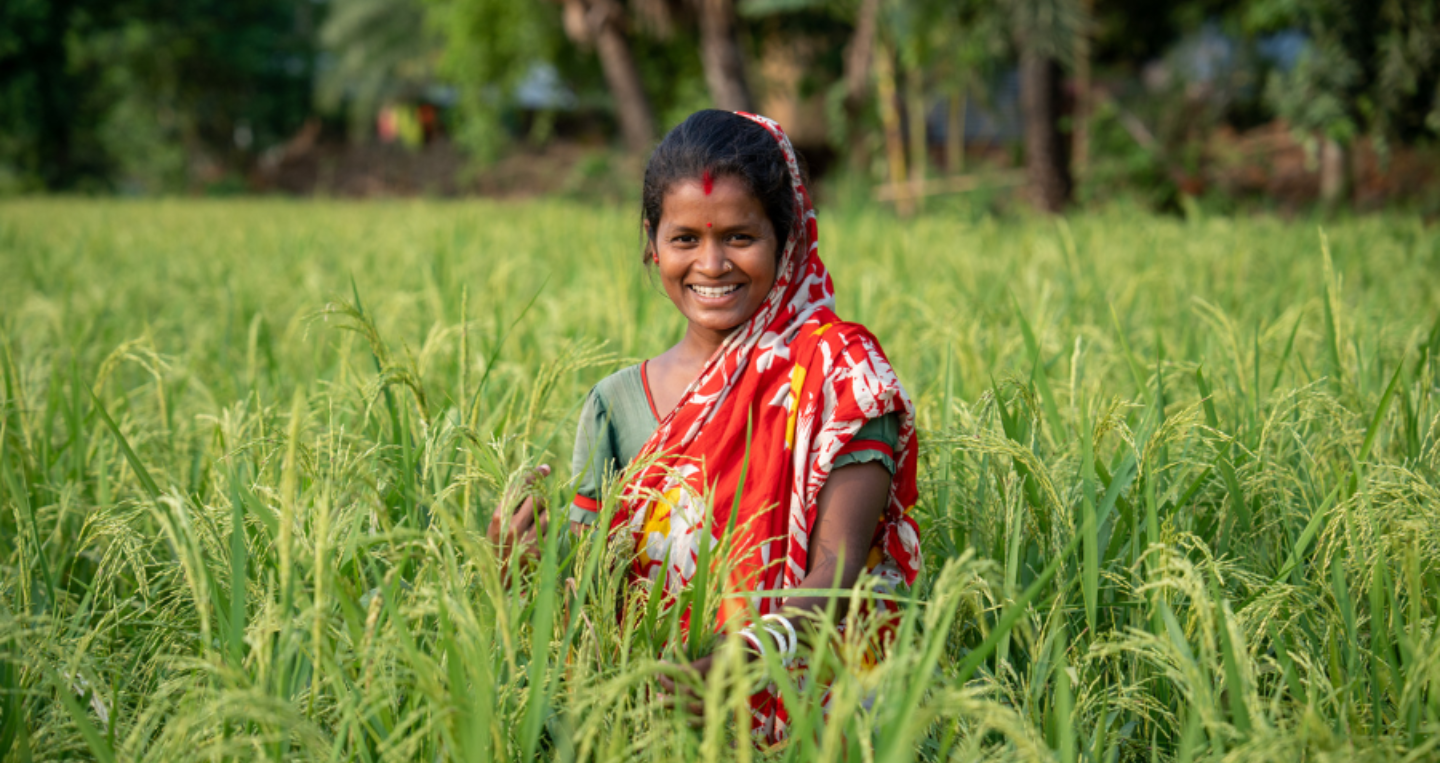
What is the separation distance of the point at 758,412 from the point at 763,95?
Answer: 14920 mm

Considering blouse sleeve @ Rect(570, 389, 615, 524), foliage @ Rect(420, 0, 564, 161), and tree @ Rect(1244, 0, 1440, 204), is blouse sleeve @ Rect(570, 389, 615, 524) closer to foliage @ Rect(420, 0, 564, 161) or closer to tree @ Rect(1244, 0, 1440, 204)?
tree @ Rect(1244, 0, 1440, 204)

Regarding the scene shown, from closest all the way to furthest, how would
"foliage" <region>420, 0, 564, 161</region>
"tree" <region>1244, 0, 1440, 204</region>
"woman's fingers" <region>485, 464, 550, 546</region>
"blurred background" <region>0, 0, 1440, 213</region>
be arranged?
1. "woman's fingers" <region>485, 464, 550, 546</region>
2. "tree" <region>1244, 0, 1440, 204</region>
3. "blurred background" <region>0, 0, 1440, 213</region>
4. "foliage" <region>420, 0, 564, 161</region>

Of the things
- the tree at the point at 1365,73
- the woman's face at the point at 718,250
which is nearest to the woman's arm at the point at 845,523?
the woman's face at the point at 718,250

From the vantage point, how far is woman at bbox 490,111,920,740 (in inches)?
46.9

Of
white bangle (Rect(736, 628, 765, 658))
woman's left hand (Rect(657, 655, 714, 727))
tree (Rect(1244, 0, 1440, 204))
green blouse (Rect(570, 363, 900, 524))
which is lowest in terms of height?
woman's left hand (Rect(657, 655, 714, 727))

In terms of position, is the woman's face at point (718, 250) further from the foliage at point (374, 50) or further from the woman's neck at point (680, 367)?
the foliage at point (374, 50)

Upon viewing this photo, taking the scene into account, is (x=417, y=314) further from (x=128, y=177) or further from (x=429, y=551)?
(x=128, y=177)

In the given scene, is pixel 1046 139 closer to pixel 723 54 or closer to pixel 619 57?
pixel 723 54

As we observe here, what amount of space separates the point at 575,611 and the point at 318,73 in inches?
1158

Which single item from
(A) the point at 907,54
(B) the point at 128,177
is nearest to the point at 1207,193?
(A) the point at 907,54

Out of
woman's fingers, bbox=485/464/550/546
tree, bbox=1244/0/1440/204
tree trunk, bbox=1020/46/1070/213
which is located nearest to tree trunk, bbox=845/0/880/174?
tree trunk, bbox=1020/46/1070/213

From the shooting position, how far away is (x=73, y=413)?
1.83 metres

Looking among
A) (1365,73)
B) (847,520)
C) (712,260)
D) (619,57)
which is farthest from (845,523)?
(619,57)

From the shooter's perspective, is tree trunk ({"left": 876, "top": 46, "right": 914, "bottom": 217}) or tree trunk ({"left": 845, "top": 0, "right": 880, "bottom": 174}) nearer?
tree trunk ({"left": 845, "top": 0, "right": 880, "bottom": 174})
